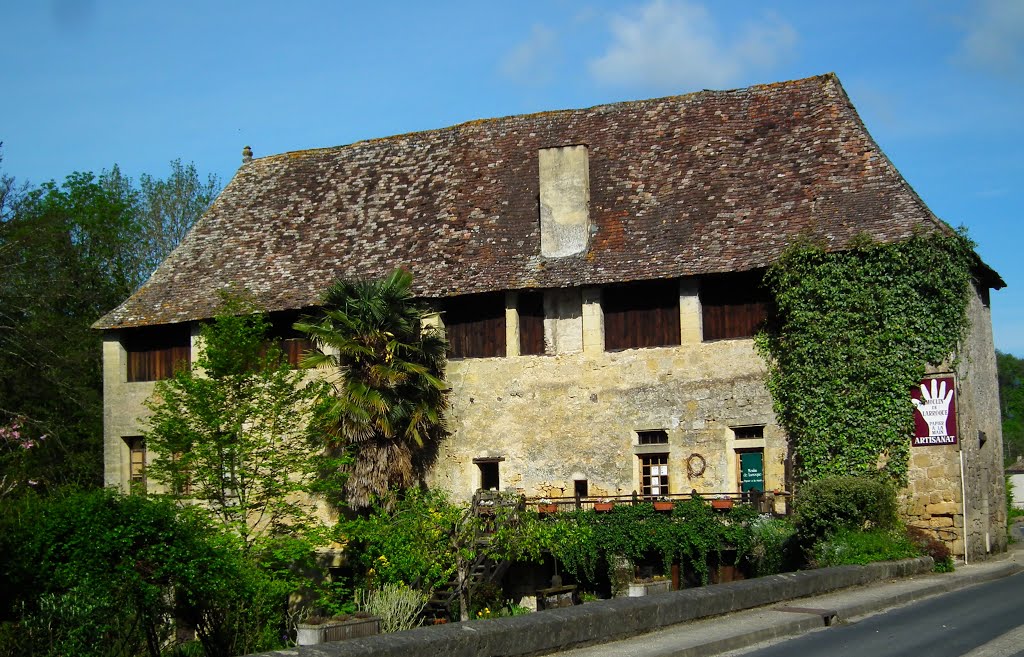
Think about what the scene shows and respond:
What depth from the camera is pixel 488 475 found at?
2612cm

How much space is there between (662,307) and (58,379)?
2046 cm

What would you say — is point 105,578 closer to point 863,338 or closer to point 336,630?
point 336,630

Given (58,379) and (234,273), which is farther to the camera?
(58,379)

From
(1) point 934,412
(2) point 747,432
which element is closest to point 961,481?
(1) point 934,412

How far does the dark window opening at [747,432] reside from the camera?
23.8 metres

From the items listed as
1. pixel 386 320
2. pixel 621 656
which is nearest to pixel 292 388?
pixel 386 320

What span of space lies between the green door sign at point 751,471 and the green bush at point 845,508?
2635 mm

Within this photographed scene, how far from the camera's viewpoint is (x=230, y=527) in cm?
2275

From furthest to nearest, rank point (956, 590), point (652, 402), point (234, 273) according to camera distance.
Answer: point (234, 273) < point (652, 402) < point (956, 590)

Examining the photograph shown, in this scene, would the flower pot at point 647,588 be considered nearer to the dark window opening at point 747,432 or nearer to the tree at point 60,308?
the dark window opening at point 747,432

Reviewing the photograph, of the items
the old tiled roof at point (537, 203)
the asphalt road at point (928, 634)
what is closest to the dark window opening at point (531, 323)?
the old tiled roof at point (537, 203)

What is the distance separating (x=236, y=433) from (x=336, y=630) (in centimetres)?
1333

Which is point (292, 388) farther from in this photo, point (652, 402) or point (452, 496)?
point (652, 402)

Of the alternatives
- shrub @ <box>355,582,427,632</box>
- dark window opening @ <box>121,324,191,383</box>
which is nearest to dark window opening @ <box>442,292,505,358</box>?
shrub @ <box>355,582,427,632</box>
